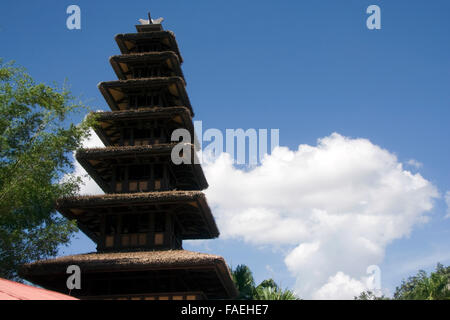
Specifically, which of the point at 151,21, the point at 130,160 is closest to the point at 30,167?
the point at 130,160

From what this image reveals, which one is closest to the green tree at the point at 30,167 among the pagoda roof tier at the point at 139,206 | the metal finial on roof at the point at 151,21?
the pagoda roof tier at the point at 139,206

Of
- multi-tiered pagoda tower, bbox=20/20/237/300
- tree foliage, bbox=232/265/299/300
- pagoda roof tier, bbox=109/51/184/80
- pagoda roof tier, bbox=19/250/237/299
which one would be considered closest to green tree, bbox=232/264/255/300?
tree foliage, bbox=232/265/299/300

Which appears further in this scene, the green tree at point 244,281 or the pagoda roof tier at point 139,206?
the green tree at point 244,281

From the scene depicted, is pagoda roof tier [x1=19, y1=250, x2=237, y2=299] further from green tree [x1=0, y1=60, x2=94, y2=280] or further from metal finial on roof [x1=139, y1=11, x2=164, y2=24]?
metal finial on roof [x1=139, y1=11, x2=164, y2=24]

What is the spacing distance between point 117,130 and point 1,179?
8.02m

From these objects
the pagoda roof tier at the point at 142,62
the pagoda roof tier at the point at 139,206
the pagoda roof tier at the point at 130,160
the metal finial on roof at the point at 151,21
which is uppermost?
the metal finial on roof at the point at 151,21

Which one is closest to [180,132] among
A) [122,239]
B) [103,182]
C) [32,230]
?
[103,182]

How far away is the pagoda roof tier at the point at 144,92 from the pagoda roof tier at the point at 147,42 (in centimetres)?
425

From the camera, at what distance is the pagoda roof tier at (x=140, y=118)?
25953 mm

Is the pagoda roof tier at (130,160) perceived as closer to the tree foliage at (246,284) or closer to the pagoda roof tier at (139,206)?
the pagoda roof tier at (139,206)

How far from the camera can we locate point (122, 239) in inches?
894

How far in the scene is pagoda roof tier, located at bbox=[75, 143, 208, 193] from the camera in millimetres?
24203
